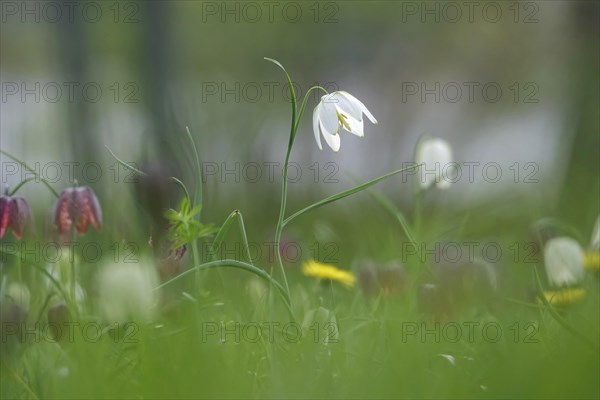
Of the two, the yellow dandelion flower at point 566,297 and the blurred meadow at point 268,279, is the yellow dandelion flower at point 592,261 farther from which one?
the yellow dandelion flower at point 566,297

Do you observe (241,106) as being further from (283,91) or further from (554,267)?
(554,267)

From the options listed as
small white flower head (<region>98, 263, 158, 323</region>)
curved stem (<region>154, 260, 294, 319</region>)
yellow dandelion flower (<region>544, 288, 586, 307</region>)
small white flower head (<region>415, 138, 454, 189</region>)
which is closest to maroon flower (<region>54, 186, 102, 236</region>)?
small white flower head (<region>98, 263, 158, 323</region>)

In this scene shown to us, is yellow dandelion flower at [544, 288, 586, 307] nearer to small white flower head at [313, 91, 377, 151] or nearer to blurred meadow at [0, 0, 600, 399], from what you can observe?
blurred meadow at [0, 0, 600, 399]

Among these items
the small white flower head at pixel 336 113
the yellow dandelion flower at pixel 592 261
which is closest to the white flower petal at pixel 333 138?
the small white flower head at pixel 336 113

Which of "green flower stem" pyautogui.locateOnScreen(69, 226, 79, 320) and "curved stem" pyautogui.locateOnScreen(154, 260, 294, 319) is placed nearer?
"curved stem" pyautogui.locateOnScreen(154, 260, 294, 319)

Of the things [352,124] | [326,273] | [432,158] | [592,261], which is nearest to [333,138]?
[352,124]

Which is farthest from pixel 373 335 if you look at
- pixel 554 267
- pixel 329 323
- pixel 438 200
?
pixel 438 200
